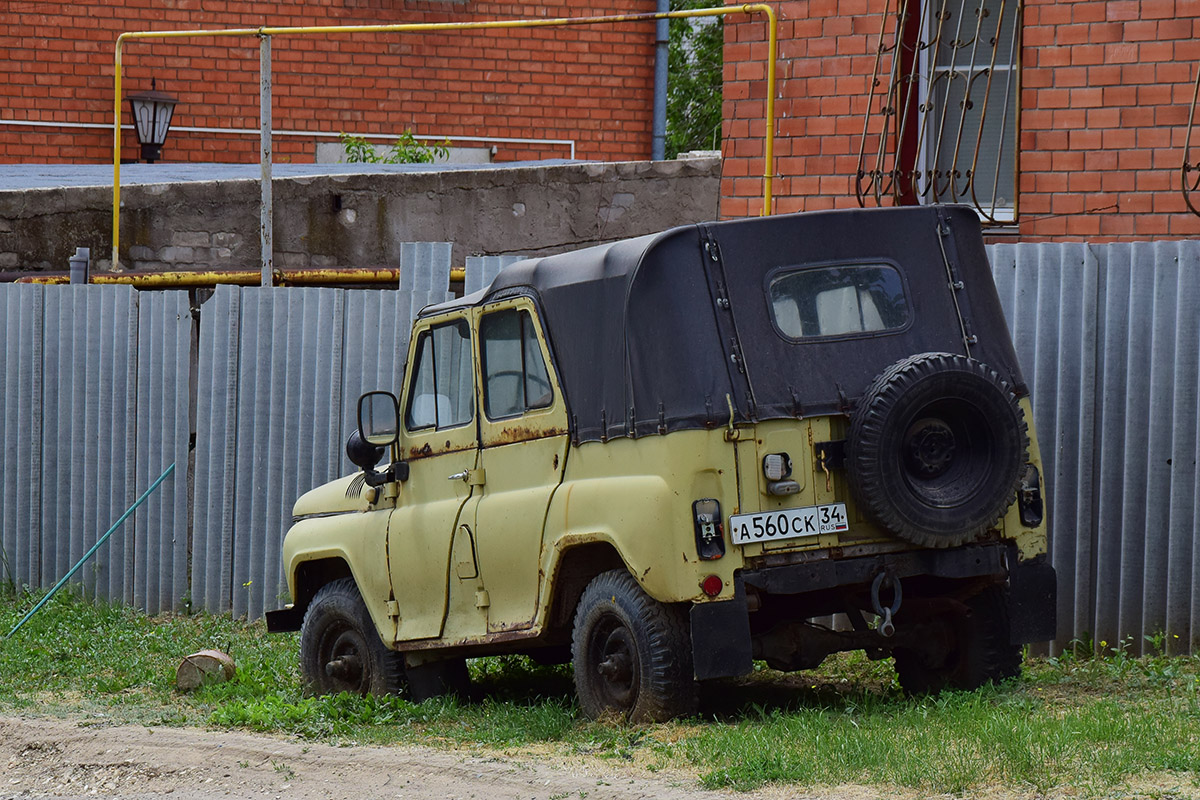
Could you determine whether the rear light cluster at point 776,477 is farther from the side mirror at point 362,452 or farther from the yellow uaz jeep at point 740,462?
the side mirror at point 362,452

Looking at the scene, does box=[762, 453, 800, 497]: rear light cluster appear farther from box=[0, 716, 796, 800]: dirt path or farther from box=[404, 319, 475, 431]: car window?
box=[404, 319, 475, 431]: car window

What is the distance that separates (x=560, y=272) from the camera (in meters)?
7.06

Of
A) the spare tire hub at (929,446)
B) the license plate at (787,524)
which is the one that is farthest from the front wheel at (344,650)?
the spare tire hub at (929,446)

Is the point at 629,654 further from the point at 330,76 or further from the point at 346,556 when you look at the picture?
the point at 330,76

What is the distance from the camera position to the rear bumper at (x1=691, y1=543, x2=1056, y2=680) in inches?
250

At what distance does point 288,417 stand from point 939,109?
4.63 m

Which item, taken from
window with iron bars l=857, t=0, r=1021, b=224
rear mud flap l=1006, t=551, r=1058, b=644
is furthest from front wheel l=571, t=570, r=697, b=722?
window with iron bars l=857, t=0, r=1021, b=224

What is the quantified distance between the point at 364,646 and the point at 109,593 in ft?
14.0

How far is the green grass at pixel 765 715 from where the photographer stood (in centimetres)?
558

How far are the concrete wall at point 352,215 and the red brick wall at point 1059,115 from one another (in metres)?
4.51

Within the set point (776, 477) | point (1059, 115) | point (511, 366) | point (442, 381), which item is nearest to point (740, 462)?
point (776, 477)

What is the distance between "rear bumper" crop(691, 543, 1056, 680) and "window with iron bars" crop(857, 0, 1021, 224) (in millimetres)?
3990

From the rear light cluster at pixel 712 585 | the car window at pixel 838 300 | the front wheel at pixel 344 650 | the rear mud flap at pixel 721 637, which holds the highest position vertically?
the car window at pixel 838 300

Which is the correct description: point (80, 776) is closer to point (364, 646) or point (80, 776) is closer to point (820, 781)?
point (364, 646)
